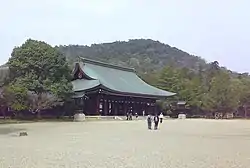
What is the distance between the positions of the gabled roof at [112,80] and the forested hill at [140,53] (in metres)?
53.0

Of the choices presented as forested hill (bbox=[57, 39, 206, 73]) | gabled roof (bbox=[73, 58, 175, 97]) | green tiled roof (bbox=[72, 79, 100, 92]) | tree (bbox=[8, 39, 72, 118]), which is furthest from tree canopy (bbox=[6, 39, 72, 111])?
forested hill (bbox=[57, 39, 206, 73])

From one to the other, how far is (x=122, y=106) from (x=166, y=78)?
13.4 m

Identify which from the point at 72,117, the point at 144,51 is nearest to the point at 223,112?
the point at 72,117

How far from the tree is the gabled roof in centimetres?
619

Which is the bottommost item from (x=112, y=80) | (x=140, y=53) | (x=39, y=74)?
(x=39, y=74)

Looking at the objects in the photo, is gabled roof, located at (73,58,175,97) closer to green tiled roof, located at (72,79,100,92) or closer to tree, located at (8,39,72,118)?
green tiled roof, located at (72,79,100,92)

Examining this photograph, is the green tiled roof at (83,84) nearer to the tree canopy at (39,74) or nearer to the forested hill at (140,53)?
the tree canopy at (39,74)

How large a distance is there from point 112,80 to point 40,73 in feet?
50.0

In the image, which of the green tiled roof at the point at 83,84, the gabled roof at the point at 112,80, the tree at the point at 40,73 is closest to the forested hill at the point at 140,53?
the gabled roof at the point at 112,80

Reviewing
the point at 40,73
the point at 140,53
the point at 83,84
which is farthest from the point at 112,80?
the point at 140,53

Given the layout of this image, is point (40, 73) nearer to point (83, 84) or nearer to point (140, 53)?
point (83, 84)

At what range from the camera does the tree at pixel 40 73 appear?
3947 cm

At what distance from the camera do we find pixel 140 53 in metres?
142

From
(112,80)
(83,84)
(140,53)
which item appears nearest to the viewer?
(83,84)
